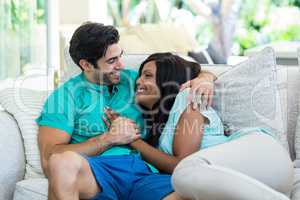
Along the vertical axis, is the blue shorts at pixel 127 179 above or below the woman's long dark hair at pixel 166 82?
below

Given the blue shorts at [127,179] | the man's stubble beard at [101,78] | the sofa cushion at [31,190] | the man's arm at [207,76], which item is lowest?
the sofa cushion at [31,190]

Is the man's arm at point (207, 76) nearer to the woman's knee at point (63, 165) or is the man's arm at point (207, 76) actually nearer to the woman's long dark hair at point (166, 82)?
the woman's long dark hair at point (166, 82)

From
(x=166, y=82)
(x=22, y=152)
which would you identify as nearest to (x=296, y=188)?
(x=166, y=82)

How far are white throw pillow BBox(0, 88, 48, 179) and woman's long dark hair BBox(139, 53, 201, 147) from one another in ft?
1.42

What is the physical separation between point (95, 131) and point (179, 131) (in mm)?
351

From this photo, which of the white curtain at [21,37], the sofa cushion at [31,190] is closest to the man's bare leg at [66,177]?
the sofa cushion at [31,190]

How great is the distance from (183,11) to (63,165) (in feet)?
18.1

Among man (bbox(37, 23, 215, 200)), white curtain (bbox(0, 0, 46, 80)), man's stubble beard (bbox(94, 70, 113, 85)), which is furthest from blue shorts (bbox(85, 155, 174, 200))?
white curtain (bbox(0, 0, 46, 80))

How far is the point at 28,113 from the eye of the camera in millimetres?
2311

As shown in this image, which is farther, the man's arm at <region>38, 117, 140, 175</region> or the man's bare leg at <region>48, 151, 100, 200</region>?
the man's arm at <region>38, 117, 140, 175</region>

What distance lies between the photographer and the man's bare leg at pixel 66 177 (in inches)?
71.5

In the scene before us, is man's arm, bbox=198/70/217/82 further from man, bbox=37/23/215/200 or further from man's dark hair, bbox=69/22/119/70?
man's dark hair, bbox=69/22/119/70

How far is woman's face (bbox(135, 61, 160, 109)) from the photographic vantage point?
2.28 m

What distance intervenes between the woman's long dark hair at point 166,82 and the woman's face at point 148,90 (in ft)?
0.05
